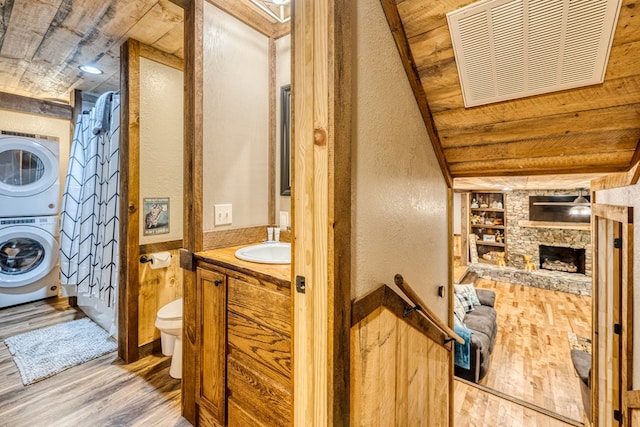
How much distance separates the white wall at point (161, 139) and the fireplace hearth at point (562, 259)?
8869mm

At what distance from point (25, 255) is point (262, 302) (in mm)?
3619

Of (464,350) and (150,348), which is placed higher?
(150,348)

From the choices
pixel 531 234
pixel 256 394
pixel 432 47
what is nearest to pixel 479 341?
pixel 256 394

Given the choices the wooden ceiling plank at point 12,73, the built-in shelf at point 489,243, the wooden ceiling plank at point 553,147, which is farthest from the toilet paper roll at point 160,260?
the built-in shelf at point 489,243

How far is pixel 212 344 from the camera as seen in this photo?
1496 millimetres

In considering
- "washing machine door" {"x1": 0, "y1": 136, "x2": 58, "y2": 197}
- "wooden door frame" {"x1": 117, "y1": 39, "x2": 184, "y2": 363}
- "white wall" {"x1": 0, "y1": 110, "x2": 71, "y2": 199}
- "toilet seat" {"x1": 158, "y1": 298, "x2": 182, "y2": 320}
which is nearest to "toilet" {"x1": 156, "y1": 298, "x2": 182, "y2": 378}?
"toilet seat" {"x1": 158, "y1": 298, "x2": 182, "y2": 320}

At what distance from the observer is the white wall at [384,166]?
0.96 meters

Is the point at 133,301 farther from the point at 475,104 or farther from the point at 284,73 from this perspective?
the point at 475,104

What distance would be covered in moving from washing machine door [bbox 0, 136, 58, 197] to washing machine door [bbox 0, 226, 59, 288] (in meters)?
0.43

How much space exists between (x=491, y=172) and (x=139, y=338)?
2.95m

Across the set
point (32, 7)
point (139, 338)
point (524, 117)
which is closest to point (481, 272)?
point (524, 117)

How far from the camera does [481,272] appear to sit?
8047mm

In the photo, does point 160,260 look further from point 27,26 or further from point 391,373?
point 391,373

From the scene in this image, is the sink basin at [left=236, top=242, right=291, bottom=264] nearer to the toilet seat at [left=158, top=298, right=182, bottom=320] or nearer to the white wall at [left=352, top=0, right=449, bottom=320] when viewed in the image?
the white wall at [left=352, top=0, right=449, bottom=320]
